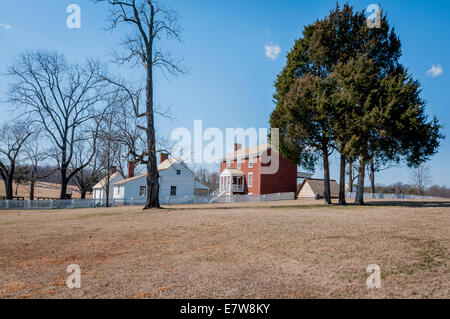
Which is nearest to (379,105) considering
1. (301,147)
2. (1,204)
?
(301,147)

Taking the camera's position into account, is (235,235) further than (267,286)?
Yes

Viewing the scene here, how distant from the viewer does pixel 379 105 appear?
66.8 feet

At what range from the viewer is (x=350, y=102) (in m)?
21.5

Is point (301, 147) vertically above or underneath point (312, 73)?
underneath

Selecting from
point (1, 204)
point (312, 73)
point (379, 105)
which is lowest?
point (1, 204)

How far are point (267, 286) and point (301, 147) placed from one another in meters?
20.9

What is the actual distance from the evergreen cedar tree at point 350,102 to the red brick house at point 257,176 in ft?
51.5

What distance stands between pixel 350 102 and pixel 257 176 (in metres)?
22.7

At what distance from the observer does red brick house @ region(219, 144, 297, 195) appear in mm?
42688

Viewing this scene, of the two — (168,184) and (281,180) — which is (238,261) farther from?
(281,180)

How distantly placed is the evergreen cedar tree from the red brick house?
51.5ft

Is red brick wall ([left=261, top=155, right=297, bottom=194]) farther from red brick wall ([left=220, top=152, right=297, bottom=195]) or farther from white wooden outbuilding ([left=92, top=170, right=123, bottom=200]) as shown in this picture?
white wooden outbuilding ([left=92, top=170, right=123, bottom=200])
